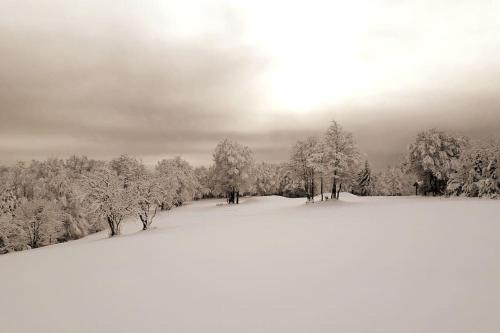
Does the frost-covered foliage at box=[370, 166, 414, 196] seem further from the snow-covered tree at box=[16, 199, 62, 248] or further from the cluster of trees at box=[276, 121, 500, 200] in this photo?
the snow-covered tree at box=[16, 199, 62, 248]

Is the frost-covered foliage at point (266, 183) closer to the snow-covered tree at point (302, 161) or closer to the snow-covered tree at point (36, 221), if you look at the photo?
the snow-covered tree at point (302, 161)

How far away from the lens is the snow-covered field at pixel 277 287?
699 centimetres

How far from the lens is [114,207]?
29781 millimetres

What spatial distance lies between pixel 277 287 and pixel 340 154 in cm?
3805

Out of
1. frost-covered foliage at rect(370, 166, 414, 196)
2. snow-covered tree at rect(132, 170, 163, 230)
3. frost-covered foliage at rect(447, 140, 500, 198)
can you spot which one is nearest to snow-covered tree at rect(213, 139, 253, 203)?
snow-covered tree at rect(132, 170, 163, 230)

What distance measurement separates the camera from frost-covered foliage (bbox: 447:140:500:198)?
40344mm

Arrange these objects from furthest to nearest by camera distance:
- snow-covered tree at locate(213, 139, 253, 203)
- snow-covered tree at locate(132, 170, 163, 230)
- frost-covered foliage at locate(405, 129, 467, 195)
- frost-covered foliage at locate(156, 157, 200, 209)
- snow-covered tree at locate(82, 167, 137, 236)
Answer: frost-covered foliage at locate(156, 157, 200, 209) < snow-covered tree at locate(213, 139, 253, 203) < frost-covered foliage at locate(405, 129, 467, 195) < snow-covered tree at locate(132, 170, 163, 230) < snow-covered tree at locate(82, 167, 137, 236)

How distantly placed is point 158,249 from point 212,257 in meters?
4.90

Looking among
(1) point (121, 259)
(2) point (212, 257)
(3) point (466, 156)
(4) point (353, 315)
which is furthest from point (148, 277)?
(3) point (466, 156)

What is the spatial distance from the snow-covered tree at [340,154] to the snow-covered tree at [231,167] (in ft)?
66.2

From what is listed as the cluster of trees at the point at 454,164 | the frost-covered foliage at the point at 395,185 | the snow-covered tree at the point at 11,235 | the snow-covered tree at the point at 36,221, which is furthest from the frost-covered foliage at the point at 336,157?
the frost-covered foliage at the point at 395,185

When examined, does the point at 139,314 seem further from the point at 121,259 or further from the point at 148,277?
the point at 121,259

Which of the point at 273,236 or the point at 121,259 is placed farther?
the point at 273,236

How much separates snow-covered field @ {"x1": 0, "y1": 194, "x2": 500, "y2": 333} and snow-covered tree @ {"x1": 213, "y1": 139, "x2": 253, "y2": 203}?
43.8 meters
